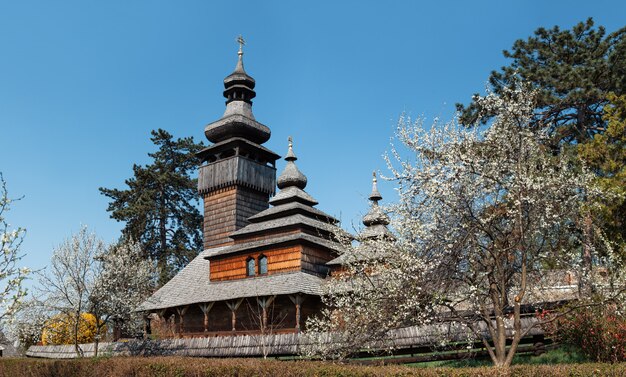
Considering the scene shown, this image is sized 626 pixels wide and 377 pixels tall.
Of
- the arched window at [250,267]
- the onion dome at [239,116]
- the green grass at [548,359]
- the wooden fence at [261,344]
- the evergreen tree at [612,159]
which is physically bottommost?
the green grass at [548,359]

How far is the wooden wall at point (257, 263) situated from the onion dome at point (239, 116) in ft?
39.5

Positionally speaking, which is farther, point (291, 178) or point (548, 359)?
point (291, 178)

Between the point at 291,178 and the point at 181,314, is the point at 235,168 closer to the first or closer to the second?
the point at 291,178

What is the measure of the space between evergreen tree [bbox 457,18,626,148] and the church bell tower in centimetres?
1787

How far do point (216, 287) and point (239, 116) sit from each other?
49.2ft

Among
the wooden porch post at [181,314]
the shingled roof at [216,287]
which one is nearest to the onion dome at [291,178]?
the shingled roof at [216,287]

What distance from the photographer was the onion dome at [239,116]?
41.1 metres

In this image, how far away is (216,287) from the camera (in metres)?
31.1

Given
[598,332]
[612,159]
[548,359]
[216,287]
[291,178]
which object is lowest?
[548,359]

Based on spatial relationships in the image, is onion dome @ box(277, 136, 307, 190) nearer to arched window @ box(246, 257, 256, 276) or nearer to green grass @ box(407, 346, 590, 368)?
arched window @ box(246, 257, 256, 276)

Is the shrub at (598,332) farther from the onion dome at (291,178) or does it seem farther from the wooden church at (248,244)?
the onion dome at (291,178)

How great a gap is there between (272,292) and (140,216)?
27274 mm

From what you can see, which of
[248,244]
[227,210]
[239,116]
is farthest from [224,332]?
[239,116]

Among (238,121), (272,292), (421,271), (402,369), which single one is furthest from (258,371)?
(238,121)
